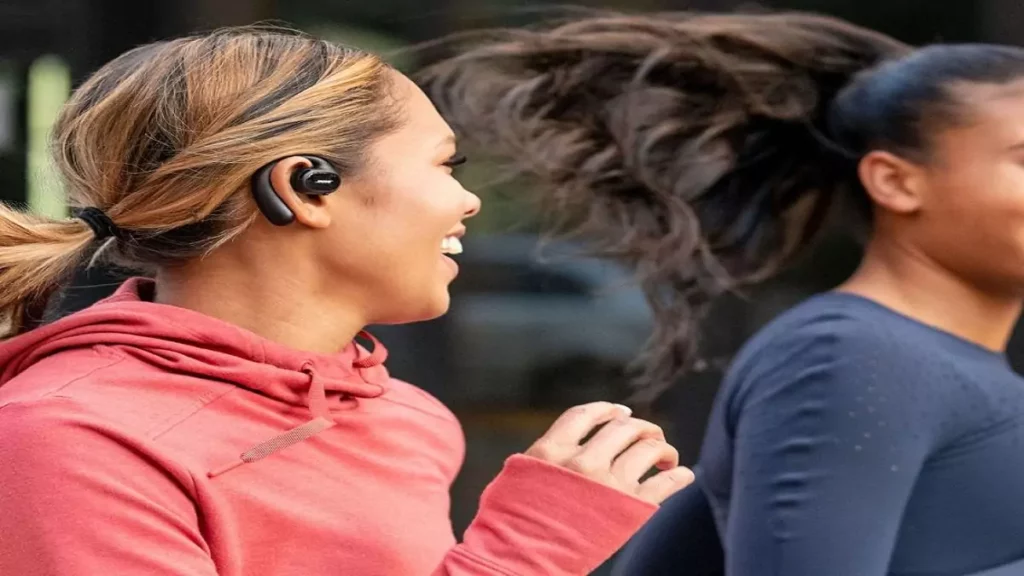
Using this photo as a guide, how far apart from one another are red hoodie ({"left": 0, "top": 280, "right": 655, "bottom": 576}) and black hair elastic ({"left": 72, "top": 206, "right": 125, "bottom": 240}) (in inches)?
3.0

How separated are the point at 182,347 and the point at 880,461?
3.11 feet

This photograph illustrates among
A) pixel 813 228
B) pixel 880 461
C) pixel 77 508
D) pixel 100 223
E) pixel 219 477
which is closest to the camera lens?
pixel 77 508

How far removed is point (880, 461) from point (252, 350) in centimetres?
88

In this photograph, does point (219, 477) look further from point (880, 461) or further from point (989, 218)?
point (989, 218)

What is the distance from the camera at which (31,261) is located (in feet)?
4.44

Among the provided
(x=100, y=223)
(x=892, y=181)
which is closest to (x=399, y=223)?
(x=100, y=223)

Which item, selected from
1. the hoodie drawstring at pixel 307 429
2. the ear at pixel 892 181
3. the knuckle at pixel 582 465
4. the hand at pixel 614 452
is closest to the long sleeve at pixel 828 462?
the ear at pixel 892 181

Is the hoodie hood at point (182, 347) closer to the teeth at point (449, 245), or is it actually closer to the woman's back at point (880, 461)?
the teeth at point (449, 245)

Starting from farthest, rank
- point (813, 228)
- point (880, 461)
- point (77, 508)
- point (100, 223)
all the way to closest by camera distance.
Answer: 1. point (813, 228)
2. point (880, 461)
3. point (100, 223)
4. point (77, 508)

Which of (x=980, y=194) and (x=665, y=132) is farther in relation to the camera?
(x=665, y=132)

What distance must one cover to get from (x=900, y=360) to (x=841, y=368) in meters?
0.08

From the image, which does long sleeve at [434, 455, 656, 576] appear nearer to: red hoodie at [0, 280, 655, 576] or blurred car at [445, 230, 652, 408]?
red hoodie at [0, 280, 655, 576]

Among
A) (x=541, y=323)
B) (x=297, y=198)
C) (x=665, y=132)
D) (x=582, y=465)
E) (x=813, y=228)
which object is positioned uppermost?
(x=297, y=198)

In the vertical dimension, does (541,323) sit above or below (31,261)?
below
